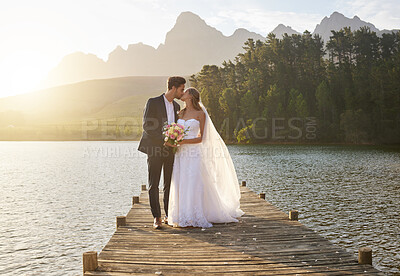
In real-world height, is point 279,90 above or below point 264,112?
above

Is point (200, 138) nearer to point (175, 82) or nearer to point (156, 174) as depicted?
point (156, 174)

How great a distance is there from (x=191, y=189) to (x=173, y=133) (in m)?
1.45

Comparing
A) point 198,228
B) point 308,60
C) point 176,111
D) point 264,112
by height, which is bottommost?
point 198,228

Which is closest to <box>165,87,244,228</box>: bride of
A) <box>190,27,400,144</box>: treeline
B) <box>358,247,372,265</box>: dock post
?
<box>358,247,372,265</box>: dock post

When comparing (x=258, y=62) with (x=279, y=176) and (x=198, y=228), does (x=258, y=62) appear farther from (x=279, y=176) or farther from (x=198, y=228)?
(x=198, y=228)

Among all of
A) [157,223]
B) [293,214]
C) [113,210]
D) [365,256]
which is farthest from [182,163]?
[113,210]

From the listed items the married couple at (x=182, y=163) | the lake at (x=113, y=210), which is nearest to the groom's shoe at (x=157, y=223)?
the married couple at (x=182, y=163)

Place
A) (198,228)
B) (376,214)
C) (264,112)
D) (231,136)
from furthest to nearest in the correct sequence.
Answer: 1. (231,136)
2. (264,112)
3. (376,214)
4. (198,228)

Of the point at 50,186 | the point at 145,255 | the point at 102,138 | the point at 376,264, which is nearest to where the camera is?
the point at 145,255

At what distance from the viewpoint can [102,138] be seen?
146250 millimetres

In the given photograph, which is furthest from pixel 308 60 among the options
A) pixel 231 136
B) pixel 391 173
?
pixel 391 173

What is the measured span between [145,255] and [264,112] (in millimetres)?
83224

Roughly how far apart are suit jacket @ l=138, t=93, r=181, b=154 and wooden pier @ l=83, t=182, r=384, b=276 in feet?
6.39

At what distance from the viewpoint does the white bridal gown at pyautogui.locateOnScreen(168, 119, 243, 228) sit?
338 inches
